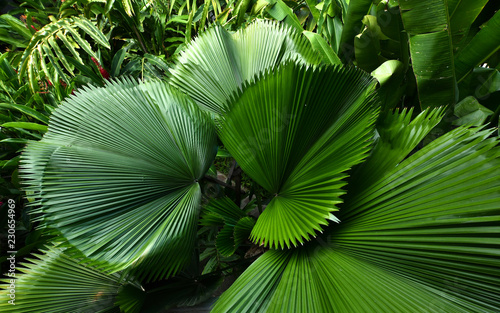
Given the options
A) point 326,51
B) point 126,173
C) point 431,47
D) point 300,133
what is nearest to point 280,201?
point 300,133

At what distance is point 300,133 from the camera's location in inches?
35.2

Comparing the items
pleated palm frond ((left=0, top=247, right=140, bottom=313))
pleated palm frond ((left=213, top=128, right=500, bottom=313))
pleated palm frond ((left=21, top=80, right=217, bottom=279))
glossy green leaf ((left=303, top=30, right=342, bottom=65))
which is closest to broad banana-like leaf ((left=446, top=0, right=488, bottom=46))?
glossy green leaf ((left=303, top=30, right=342, bottom=65))

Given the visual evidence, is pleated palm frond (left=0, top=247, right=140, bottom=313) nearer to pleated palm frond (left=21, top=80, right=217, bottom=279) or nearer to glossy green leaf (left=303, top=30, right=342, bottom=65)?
pleated palm frond (left=21, top=80, right=217, bottom=279)

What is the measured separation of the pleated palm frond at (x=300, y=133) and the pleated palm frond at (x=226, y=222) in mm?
145

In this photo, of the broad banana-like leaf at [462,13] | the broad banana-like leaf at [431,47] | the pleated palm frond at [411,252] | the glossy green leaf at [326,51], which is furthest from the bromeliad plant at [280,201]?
the glossy green leaf at [326,51]

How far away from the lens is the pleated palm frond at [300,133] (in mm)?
829

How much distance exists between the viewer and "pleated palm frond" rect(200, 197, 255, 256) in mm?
1035

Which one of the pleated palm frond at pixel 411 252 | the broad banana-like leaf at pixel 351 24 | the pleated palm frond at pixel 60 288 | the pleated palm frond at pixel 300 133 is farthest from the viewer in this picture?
the broad banana-like leaf at pixel 351 24

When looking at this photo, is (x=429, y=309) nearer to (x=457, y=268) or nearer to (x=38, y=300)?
(x=457, y=268)

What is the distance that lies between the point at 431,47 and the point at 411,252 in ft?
2.95

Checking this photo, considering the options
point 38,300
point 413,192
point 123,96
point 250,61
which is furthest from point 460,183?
point 38,300

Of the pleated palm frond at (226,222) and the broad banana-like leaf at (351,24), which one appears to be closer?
the pleated palm frond at (226,222)

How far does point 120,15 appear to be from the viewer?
2617mm

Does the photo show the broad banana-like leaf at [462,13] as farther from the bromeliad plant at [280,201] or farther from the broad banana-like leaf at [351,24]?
the bromeliad plant at [280,201]
